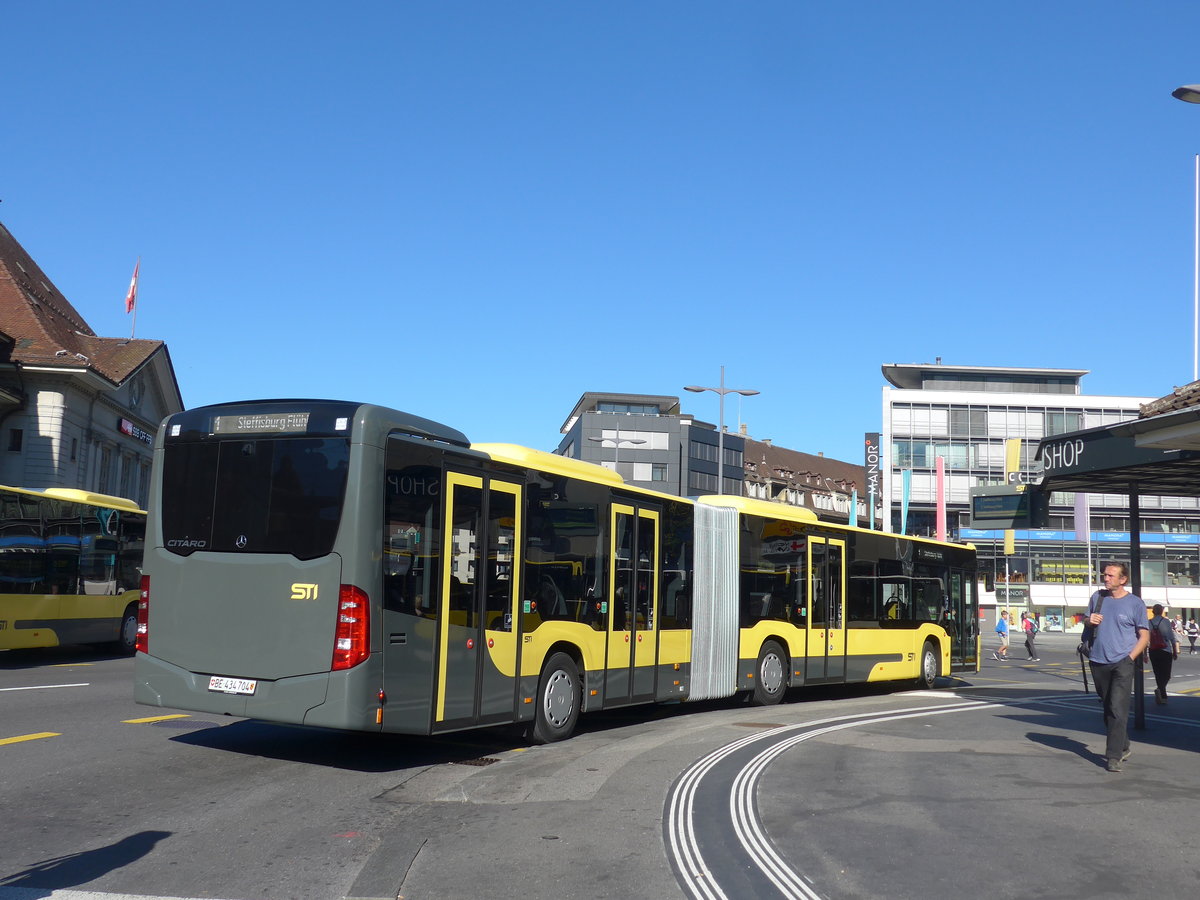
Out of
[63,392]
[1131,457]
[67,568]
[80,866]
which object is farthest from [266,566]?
[63,392]

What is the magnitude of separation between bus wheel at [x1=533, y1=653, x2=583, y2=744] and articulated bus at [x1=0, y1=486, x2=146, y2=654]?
1019 cm

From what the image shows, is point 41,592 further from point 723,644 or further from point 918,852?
point 918,852

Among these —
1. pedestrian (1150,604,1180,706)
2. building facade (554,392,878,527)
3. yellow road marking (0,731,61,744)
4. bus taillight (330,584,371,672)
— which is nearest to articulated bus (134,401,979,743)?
bus taillight (330,584,371,672)

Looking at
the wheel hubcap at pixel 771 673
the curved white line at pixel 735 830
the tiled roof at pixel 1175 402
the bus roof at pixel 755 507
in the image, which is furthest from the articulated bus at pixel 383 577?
the tiled roof at pixel 1175 402

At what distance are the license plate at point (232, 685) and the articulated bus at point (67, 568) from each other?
1057 cm

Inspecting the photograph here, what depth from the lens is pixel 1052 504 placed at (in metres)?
83.9

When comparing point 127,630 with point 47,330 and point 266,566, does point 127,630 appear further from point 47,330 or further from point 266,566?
point 47,330

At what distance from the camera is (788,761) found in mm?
10367

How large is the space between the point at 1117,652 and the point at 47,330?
49.1m

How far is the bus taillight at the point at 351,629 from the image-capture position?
9.24 meters

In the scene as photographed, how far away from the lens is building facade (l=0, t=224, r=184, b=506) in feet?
155

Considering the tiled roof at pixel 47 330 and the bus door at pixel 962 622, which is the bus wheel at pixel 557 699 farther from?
the tiled roof at pixel 47 330

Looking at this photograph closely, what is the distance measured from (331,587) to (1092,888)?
592cm

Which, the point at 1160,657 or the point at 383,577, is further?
the point at 1160,657
